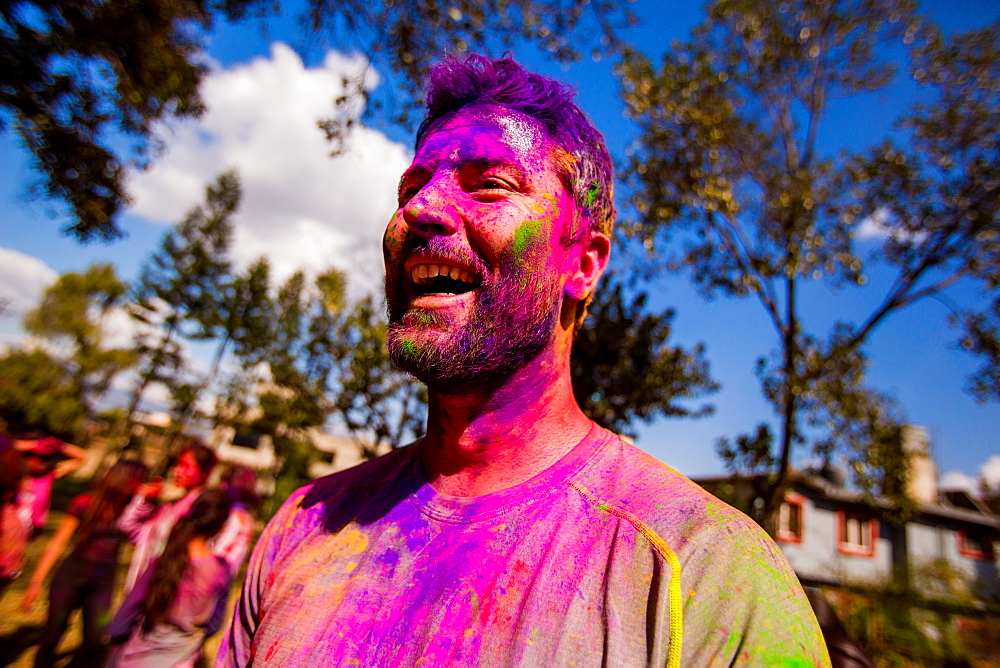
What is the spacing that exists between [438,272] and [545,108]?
0.79 metres

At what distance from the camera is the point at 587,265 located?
1.94m

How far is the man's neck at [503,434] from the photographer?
61.4 inches

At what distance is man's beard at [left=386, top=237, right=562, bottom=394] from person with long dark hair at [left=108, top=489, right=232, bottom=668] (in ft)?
11.2

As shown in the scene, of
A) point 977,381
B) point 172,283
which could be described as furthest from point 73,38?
point 172,283

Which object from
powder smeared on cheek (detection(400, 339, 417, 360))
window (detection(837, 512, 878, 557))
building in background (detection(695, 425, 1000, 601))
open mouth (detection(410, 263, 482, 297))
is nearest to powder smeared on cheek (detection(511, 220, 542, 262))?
open mouth (detection(410, 263, 482, 297))

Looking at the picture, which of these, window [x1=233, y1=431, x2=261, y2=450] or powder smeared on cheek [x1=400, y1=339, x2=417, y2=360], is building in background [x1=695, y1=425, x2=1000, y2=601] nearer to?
powder smeared on cheek [x1=400, y1=339, x2=417, y2=360]

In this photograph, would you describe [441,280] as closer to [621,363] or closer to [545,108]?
[545,108]

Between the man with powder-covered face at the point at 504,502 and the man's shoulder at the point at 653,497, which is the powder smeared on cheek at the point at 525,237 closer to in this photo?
the man with powder-covered face at the point at 504,502

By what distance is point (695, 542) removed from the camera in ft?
3.73

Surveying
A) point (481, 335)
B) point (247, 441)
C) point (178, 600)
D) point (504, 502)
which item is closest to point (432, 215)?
point (481, 335)

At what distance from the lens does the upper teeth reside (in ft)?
5.32

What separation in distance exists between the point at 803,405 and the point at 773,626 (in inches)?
408

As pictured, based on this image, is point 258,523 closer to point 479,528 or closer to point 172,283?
point 172,283

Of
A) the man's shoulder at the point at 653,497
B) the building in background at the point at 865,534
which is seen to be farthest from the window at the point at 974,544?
the man's shoulder at the point at 653,497
